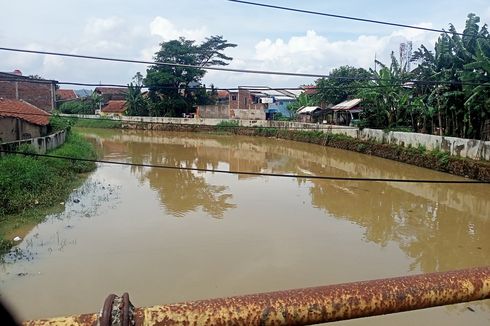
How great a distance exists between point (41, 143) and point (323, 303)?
58.0 feet

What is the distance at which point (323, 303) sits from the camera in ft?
3.45

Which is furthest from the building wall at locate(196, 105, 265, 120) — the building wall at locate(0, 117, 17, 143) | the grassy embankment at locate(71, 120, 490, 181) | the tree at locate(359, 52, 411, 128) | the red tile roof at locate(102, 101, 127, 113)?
the building wall at locate(0, 117, 17, 143)

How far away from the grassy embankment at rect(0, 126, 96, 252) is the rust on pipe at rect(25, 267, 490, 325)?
8352 mm

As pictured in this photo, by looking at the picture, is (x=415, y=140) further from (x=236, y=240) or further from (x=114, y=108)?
(x=114, y=108)

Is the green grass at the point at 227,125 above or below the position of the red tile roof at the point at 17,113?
below

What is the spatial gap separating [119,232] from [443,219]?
8703mm

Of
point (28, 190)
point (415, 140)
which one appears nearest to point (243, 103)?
point (415, 140)

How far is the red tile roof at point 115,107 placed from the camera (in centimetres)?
5025

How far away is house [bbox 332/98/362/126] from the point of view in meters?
30.5

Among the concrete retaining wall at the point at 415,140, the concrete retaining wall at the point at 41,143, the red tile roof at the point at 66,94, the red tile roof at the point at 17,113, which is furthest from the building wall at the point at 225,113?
the red tile roof at the point at 17,113

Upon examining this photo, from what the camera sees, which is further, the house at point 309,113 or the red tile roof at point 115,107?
the red tile roof at point 115,107

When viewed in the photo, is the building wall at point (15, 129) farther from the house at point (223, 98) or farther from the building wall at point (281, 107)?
the building wall at point (281, 107)

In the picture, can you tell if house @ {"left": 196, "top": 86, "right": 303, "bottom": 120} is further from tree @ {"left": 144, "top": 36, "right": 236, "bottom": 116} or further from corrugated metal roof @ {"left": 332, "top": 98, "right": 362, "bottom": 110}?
corrugated metal roof @ {"left": 332, "top": 98, "right": 362, "bottom": 110}

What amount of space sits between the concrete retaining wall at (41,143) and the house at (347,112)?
63.5ft
